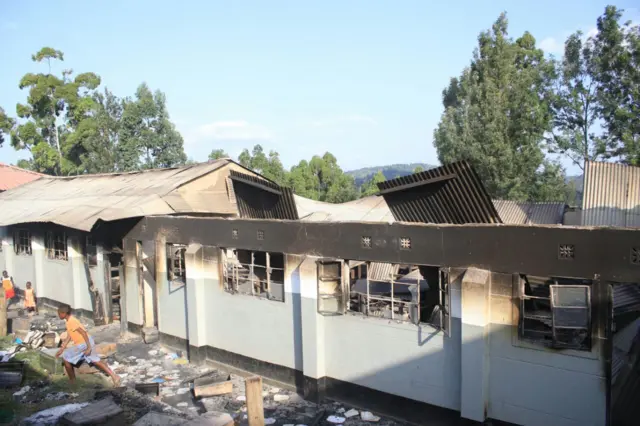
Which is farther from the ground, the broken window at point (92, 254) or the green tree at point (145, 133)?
the green tree at point (145, 133)

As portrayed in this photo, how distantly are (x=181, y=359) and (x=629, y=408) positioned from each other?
9.21m

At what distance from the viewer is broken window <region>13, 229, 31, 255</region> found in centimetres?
1717

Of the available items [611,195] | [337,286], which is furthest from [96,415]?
[611,195]

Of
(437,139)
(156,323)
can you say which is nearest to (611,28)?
(437,139)

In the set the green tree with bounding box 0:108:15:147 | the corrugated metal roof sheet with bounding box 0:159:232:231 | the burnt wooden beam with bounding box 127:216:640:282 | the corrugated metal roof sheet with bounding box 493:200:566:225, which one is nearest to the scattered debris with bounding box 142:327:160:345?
the corrugated metal roof sheet with bounding box 0:159:232:231

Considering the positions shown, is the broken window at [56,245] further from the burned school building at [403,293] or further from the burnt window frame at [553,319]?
the burnt window frame at [553,319]

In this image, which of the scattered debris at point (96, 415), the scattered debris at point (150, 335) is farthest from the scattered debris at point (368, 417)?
the scattered debris at point (150, 335)

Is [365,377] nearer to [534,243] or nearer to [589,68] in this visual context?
[534,243]

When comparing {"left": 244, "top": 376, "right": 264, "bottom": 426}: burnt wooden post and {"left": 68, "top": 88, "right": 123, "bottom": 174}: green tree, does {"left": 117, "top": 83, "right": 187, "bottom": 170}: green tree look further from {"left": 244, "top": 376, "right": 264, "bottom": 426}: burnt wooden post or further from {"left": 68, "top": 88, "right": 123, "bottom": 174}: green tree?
{"left": 244, "top": 376, "right": 264, "bottom": 426}: burnt wooden post

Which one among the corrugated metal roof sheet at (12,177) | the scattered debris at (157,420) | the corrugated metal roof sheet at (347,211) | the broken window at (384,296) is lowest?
the scattered debris at (157,420)

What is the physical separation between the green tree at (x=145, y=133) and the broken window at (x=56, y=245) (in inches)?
562

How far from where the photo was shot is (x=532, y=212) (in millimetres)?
17297

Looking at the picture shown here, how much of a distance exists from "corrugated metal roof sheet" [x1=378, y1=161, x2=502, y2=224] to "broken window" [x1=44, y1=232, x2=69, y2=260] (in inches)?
468

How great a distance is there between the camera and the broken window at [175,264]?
38.6ft
